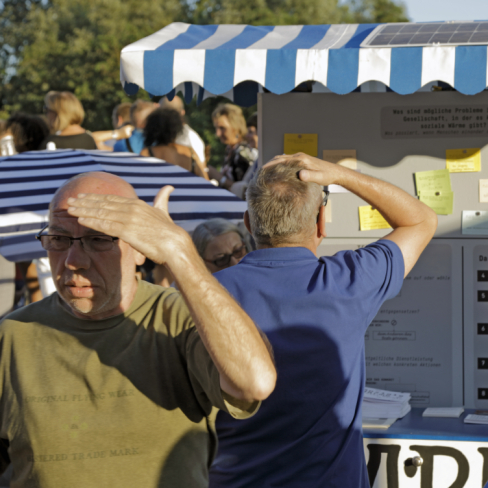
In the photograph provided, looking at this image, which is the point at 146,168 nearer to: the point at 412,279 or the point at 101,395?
the point at 412,279

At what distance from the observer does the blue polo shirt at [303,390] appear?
1979mm

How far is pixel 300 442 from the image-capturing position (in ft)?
6.48

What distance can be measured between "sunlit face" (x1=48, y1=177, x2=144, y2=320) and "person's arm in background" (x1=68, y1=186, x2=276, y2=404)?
332 mm

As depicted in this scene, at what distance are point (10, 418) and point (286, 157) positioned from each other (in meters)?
1.19

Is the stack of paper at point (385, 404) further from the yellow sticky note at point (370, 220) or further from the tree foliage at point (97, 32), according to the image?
the tree foliage at point (97, 32)

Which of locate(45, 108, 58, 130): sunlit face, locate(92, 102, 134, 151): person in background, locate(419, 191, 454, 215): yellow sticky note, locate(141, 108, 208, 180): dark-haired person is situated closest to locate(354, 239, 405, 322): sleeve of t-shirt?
locate(419, 191, 454, 215): yellow sticky note

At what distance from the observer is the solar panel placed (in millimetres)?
2916

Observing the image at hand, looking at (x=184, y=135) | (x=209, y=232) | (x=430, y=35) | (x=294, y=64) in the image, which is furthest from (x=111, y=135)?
(x=430, y=35)

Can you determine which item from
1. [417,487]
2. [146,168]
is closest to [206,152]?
[146,168]

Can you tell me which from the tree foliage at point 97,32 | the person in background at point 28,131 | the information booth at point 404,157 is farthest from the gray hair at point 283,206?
the tree foliage at point 97,32

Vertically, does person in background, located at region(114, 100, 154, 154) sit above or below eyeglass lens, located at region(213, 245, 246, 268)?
above

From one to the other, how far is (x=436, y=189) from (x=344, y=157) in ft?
1.59

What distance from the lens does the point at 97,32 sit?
128 ft

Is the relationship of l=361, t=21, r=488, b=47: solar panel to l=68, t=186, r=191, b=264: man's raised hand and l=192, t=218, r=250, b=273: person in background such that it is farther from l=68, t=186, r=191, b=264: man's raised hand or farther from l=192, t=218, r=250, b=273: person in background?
l=68, t=186, r=191, b=264: man's raised hand
